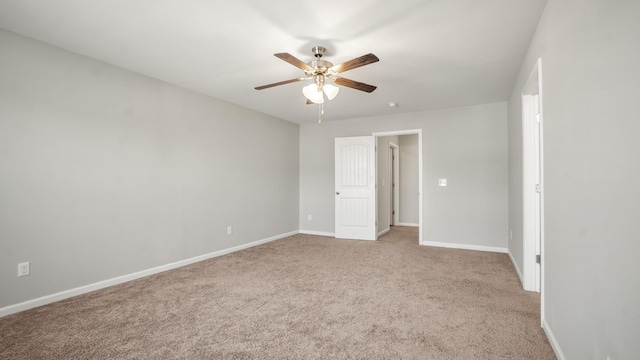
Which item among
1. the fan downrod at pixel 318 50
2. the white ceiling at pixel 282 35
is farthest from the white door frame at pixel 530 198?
the fan downrod at pixel 318 50

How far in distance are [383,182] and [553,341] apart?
474 cm

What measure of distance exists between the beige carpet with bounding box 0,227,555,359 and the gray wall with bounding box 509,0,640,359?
1.87 feet

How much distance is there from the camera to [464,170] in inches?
199

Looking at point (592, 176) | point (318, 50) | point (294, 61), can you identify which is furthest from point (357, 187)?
point (592, 176)

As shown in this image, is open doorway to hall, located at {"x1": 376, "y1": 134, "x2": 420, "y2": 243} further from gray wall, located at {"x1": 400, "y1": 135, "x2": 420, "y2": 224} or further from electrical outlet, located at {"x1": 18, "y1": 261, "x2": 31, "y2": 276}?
electrical outlet, located at {"x1": 18, "y1": 261, "x2": 31, "y2": 276}

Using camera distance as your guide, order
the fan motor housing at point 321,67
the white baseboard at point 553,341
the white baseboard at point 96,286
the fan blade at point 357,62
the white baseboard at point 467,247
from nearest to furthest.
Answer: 1. the white baseboard at point 553,341
2. the fan blade at point 357,62
3. the white baseboard at point 96,286
4. the fan motor housing at point 321,67
5. the white baseboard at point 467,247

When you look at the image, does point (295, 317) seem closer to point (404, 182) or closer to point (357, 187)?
point (357, 187)

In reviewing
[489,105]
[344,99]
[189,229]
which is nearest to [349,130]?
[344,99]

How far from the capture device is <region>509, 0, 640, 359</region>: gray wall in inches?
40.6

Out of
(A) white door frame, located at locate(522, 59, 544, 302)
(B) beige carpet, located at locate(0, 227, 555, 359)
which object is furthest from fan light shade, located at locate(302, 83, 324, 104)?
(A) white door frame, located at locate(522, 59, 544, 302)

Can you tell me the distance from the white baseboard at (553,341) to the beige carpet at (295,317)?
4 centimetres

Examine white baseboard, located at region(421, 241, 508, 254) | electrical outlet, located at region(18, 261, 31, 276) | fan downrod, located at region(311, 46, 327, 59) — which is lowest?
white baseboard, located at region(421, 241, 508, 254)

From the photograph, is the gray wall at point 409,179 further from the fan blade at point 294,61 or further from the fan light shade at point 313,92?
the fan blade at point 294,61

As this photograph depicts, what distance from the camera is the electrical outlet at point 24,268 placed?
2.62 meters
